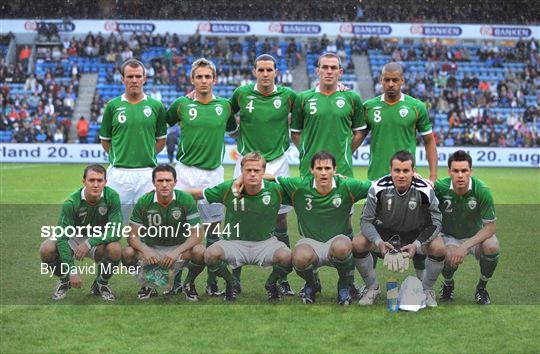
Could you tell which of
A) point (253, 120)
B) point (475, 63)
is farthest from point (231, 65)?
point (253, 120)

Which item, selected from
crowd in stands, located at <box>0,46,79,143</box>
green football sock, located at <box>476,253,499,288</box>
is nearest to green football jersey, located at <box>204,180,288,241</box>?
green football sock, located at <box>476,253,499,288</box>

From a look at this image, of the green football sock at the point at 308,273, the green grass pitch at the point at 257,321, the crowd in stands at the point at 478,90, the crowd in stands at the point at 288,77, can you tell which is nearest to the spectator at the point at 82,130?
the crowd in stands at the point at 288,77

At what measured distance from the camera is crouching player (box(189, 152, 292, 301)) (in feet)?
19.6

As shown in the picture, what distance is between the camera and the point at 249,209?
20.4ft

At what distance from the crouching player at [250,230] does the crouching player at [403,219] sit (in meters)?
0.63

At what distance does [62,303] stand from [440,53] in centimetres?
2824

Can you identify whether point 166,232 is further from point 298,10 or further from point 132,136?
point 298,10

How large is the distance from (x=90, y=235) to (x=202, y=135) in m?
1.29

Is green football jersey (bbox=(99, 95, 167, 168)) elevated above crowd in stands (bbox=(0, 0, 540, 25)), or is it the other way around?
crowd in stands (bbox=(0, 0, 540, 25))

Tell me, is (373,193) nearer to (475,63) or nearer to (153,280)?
(153,280)

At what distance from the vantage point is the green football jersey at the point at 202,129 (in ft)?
21.8

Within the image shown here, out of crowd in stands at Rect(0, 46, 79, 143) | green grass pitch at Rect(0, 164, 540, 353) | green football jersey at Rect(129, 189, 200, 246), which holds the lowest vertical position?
green grass pitch at Rect(0, 164, 540, 353)

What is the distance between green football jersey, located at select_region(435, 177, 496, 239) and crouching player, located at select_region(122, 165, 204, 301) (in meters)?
1.99

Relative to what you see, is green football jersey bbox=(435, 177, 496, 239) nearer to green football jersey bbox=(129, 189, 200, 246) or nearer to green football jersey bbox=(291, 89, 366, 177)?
green football jersey bbox=(291, 89, 366, 177)
